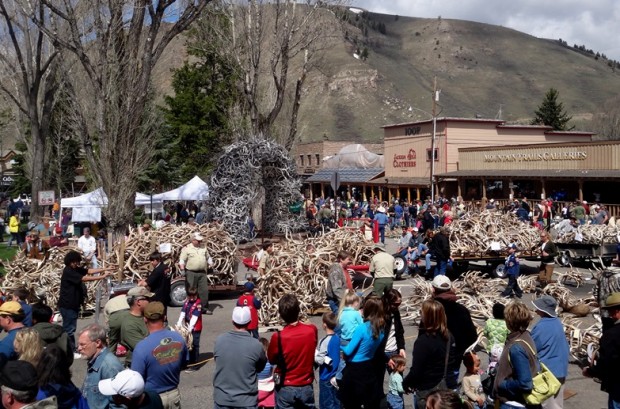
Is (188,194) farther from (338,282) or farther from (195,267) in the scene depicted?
(338,282)

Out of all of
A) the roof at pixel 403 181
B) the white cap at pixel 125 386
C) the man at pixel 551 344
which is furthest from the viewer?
the roof at pixel 403 181

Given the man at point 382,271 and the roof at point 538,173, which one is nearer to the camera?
the man at point 382,271

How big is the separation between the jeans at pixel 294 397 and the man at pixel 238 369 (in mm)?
489

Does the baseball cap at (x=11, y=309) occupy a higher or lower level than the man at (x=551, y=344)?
higher

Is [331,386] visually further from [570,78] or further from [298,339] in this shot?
[570,78]

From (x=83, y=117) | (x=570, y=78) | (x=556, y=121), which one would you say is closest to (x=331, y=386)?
(x=83, y=117)

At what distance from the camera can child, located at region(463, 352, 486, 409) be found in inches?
291

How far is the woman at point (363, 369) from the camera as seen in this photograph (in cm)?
673

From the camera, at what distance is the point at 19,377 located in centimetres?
456

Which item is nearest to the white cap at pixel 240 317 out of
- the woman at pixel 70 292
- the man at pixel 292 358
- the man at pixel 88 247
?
the man at pixel 292 358

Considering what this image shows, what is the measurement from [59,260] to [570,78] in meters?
185

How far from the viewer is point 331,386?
740cm

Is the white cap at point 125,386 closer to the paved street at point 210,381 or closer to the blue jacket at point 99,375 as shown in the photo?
the blue jacket at point 99,375

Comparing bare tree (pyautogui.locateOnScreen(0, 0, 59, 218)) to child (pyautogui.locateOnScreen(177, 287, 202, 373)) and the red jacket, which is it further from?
the red jacket
